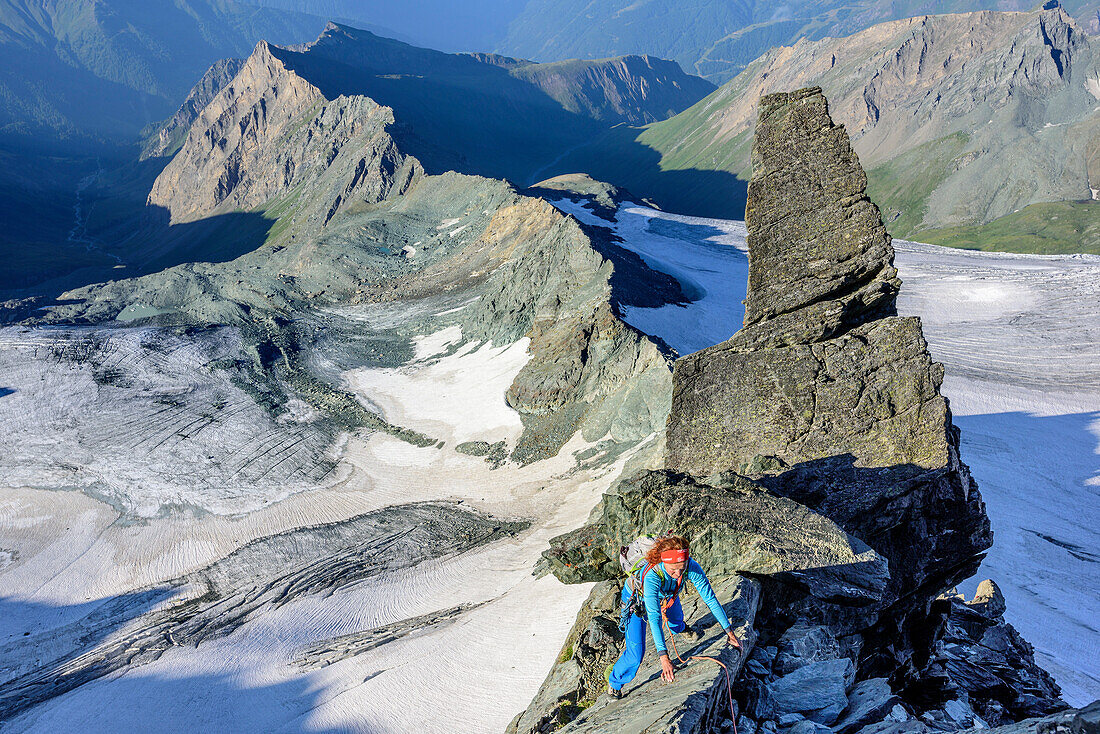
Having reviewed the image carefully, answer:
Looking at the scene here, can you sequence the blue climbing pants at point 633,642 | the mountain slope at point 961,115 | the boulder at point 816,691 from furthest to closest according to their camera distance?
the mountain slope at point 961,115 < the blue climbing pants at point 633,642 < the boulder at point 816,691

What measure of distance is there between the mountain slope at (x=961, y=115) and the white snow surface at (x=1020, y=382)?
2287 inches

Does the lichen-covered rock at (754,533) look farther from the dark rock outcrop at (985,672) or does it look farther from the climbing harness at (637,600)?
the dark rock outcrop at (985,672)

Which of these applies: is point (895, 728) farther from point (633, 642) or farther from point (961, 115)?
point (961, 115)

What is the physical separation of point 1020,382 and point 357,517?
41.9 m

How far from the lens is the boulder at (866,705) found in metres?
7.80

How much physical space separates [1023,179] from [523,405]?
Answer: 124 meters

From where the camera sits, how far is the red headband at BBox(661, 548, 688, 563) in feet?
25.2

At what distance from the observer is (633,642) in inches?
326

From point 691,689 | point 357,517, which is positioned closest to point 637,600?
point 691,689

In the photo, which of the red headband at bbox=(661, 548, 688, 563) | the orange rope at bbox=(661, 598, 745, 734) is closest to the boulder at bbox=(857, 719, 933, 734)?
the orange rope at bbox=(661, 598, 745, 734)

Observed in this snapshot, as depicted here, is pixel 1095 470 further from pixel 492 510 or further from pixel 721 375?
pixel 492 510

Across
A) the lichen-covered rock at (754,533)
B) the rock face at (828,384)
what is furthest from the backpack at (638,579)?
the rock face at (828,384)

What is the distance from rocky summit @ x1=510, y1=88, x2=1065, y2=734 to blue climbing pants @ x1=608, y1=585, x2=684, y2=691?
0.23 metres

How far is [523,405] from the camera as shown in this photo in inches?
1526
